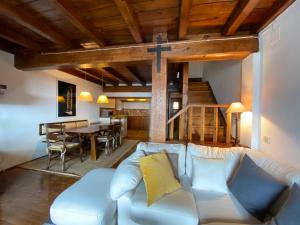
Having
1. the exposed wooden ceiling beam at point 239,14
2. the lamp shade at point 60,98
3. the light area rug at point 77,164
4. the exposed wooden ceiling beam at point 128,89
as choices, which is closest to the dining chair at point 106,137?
the light area rug at point 77,164

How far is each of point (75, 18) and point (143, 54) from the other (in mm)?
1040

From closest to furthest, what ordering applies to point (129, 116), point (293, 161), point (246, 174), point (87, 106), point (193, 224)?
point (193, 224), point (246, 174), point (293, 161), point (87, 106), point (129, 116)

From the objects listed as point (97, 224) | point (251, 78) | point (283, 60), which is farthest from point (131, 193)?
point (251, 78)

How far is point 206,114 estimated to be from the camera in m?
4.26

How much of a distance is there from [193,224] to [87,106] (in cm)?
565

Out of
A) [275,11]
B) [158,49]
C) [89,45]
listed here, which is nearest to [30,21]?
[89,45]

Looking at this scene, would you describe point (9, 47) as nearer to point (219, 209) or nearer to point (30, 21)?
point (30, 21)

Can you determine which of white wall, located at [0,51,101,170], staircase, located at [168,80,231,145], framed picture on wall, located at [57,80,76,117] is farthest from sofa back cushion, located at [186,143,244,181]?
framed picture on wall, located at [57,80,76,117]

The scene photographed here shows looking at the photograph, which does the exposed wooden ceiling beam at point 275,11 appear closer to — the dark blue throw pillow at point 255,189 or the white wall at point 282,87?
the white wall at point 282,87

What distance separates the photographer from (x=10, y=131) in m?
3.33

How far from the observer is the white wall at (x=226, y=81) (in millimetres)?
3246

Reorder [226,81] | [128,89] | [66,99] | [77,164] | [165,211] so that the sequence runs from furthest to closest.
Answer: [128,89] < [66,99] < [226,81] < [77,164] < [165,211]

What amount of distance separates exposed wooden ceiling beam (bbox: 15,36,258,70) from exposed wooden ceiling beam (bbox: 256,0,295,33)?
23 cm

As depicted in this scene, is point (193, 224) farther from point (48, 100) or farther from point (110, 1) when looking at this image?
point (48, 100)
